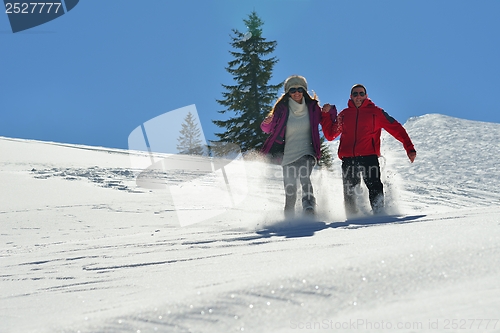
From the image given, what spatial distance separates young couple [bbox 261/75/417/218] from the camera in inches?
220

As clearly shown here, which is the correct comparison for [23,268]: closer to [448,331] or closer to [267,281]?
[267,281]

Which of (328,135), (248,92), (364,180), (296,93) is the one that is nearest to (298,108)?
(296,93)

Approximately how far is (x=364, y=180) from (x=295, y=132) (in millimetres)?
1029

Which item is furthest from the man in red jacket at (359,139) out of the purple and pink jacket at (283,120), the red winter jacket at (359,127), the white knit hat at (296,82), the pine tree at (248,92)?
the pine tree at (248,92)

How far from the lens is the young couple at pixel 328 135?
5582 mm

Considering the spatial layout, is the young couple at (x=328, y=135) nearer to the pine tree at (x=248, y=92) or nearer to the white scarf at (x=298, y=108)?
the white scarf at (x=298, y=108)

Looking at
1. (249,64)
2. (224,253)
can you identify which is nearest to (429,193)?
(224,253)

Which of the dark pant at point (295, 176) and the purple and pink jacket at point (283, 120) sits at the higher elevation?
→ the purple and pink jacket at point (283, 120)

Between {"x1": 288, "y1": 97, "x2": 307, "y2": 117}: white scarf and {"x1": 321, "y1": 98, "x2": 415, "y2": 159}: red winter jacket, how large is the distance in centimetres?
26

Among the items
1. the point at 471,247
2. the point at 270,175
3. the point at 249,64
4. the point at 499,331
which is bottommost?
the point at 499,331

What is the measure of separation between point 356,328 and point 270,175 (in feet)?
40.8

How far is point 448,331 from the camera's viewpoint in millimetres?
1045

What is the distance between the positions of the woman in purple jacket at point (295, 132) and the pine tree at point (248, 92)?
56.2 ft

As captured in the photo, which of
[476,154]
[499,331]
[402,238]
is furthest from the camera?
[476,154]
